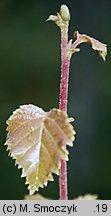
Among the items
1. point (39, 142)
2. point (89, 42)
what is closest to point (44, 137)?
point (39, 142)

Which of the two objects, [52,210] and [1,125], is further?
[1,125]

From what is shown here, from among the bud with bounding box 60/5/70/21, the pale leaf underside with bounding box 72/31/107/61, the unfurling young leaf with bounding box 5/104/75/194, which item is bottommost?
the unfurling young leaf with bounding box 5/104/75/194

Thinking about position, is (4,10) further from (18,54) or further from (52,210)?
(52,210)

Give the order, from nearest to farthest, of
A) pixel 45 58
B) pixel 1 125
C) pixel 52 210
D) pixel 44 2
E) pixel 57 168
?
1. pixel 57 168
2. pixel 52 210
3. pixel 1 125
4. pixel 45 58
5. pixel 44 2

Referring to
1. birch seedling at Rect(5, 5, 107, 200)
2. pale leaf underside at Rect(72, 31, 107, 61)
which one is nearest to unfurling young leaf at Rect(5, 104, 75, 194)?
birch seedling at Rect(5, 5, 107, 200)

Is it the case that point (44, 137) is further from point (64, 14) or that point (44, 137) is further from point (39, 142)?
point (64, 14)

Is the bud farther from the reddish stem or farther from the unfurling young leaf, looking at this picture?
the unfurling young leaf

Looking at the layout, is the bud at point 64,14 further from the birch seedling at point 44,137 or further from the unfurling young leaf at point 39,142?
the unfurling young leaf at point 39,142

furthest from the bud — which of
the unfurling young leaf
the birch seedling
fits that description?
the unfurling young leaf

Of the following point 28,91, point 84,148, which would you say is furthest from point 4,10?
point 84,148

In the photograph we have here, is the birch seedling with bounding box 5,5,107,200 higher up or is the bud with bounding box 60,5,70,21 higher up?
the bud with bounding box 60,5,70,21
